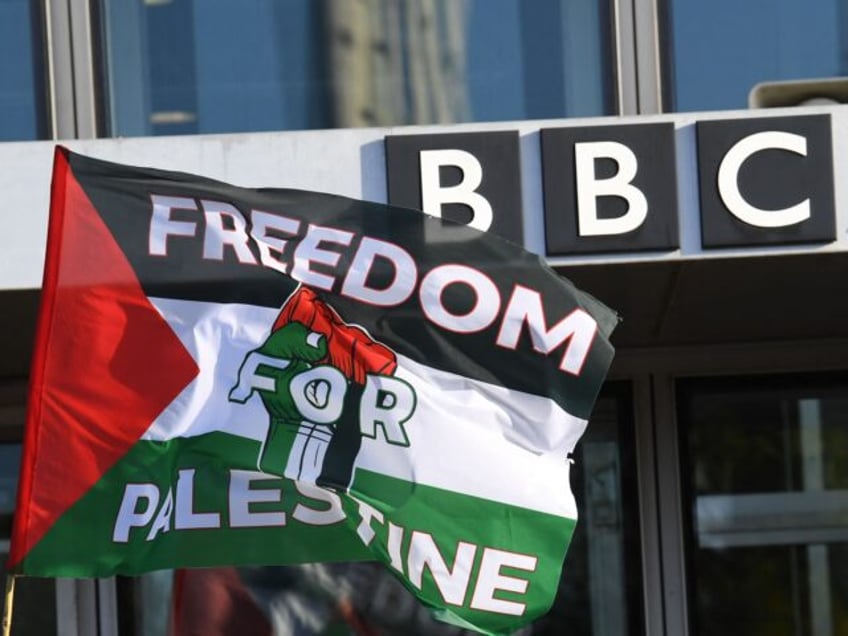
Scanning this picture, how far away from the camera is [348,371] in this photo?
570cm

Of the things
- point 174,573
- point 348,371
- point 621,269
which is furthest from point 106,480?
point 174,573

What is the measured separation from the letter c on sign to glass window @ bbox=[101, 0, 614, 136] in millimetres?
883

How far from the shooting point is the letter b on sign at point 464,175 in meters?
6.53

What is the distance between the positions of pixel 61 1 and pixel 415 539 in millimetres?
2930

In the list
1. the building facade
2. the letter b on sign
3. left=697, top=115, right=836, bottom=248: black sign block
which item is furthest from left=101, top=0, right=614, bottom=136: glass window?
left=697, top=115, right=836, bottom=248: black sign block

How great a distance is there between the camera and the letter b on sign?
6.53m

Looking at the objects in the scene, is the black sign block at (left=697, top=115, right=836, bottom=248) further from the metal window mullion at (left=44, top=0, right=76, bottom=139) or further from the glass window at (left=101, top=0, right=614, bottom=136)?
the metal window mullion at (left=44, top=0, right=76, bottom=139)

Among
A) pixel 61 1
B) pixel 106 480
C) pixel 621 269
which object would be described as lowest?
pixel 106 480

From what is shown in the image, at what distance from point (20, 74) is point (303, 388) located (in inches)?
94.1

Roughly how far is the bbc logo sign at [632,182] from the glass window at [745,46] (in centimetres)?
69

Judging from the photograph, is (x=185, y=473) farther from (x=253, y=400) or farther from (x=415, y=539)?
(x=415, y=539)

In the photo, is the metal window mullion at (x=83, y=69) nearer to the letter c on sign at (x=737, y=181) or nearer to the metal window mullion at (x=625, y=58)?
the metal window mullion at (x=625, y=58)

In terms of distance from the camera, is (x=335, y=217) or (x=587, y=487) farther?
(x=587, y=487)

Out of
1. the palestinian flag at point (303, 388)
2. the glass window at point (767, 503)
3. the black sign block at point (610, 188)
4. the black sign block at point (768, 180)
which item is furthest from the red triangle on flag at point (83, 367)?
the glass window at point (767, 503)
